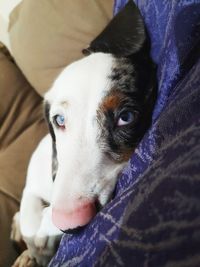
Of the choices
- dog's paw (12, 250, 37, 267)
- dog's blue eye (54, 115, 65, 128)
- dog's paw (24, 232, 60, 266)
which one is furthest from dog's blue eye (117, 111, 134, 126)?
dog's paw (12, 250, 37, 267)

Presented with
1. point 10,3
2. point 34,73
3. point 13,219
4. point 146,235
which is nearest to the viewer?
point 146,235

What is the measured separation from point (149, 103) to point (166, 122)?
7.8 inches

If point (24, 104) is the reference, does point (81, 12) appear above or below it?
above

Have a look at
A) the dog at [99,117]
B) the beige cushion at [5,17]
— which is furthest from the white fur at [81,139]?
the beige cushion at [5,17]

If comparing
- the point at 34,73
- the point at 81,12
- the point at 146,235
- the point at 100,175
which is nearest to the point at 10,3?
the point at 34,73

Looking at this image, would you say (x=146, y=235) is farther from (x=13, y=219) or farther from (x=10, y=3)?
(x=10, y=3)

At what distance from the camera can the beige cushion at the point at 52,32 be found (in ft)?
4.06

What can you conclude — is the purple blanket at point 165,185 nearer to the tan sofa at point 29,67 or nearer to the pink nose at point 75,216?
the pink nose at point 75,216

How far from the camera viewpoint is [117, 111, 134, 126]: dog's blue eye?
78 cm

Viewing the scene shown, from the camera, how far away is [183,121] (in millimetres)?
550

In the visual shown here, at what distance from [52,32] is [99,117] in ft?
2.07

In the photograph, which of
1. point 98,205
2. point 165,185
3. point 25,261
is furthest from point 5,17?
point 165,185

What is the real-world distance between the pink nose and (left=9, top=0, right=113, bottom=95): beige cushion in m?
0.66

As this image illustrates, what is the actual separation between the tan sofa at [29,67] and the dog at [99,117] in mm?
321
